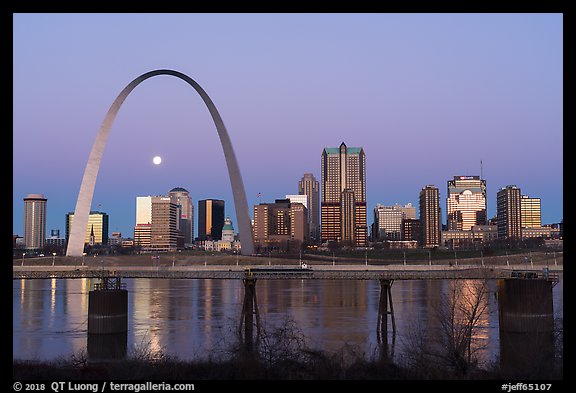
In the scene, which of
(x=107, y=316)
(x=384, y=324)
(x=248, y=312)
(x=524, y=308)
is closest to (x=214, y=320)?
(x=248, y=312)

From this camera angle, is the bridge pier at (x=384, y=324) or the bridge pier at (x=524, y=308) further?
the bridge pier at (x=524, y=308)

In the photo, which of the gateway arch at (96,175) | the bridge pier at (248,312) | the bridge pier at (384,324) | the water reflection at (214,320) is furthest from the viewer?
the gateway arch at (96,175)

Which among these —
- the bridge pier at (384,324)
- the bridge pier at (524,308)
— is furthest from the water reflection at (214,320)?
the bridge pier at (524,308)

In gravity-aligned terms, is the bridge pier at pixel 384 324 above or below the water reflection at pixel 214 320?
above

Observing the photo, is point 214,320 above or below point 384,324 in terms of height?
below

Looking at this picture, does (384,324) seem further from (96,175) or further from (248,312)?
(96,175)

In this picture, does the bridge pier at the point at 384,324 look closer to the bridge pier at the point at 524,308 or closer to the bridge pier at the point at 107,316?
the bridge pier at the point at 524,308
